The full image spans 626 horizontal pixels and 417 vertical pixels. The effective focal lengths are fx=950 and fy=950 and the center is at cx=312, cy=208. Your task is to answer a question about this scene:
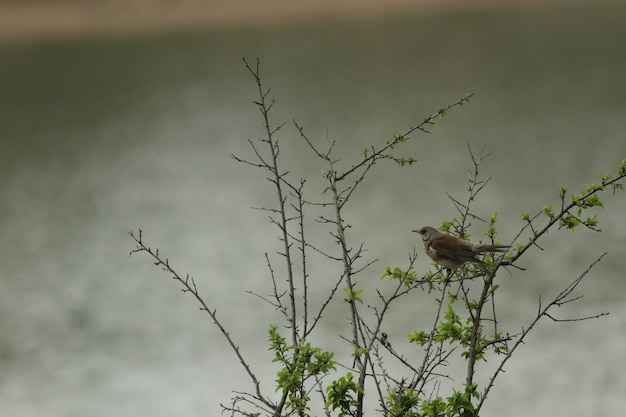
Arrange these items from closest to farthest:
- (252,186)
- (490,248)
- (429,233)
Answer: (490,248) → (429,233) → (252,186)

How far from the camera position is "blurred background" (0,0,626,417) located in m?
9.66

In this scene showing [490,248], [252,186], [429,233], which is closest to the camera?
[490,248]

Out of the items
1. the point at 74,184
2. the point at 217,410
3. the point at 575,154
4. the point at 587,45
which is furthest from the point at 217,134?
the point at 217,410

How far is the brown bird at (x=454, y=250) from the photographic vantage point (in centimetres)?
333

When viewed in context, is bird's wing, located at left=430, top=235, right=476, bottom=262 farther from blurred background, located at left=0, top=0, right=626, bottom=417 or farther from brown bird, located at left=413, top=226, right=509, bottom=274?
blurred background, located at left=0, top=0, right=626, bottom=417

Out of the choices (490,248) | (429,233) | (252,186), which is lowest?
(490,248)

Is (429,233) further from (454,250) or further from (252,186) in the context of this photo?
(252,186)

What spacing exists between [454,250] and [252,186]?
527 inches

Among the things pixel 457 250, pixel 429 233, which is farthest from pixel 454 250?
pixel 429 233

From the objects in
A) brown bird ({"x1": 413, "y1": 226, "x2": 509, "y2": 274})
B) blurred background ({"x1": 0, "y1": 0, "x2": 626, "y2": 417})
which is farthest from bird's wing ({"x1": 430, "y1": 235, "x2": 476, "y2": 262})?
blurred background ({"x1": 0, "y1": 0, "x2": 626, "y2": 417})

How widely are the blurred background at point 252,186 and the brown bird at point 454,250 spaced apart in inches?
88.9

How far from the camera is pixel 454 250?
3.39m

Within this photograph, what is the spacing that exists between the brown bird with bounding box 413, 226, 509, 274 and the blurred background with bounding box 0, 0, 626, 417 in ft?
7.41

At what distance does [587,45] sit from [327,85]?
7142 mm
